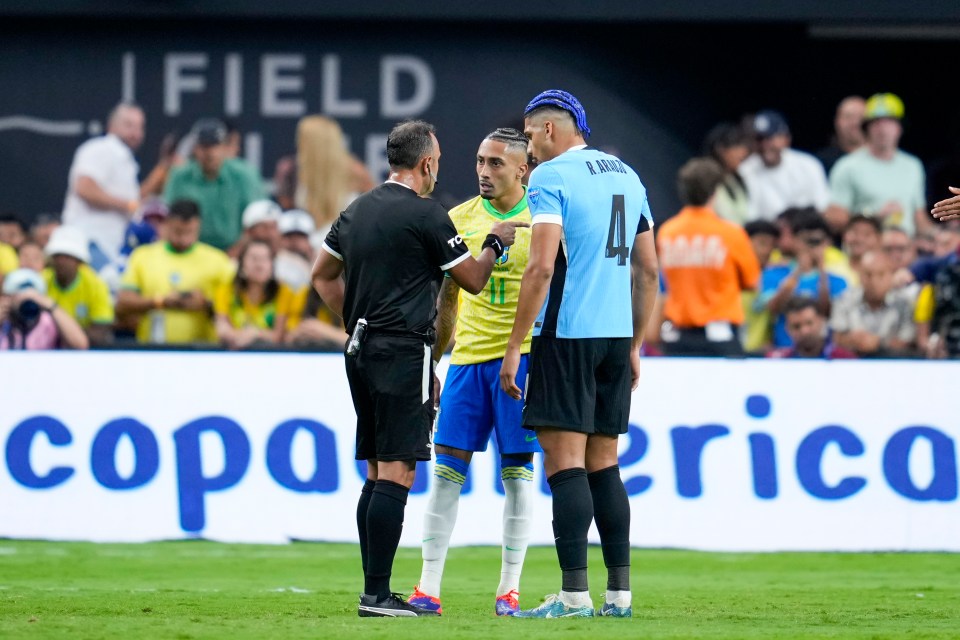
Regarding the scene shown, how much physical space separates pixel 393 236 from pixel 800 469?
15.6 feet

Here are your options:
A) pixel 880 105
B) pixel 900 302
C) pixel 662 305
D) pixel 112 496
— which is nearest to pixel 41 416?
pixel 112 496

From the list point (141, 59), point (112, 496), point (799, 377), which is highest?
point (141, 59)

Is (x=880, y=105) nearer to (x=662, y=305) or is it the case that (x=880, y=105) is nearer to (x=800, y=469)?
(x=662, y=305)

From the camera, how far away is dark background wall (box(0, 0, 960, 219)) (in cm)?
1684

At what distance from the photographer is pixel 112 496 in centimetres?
1098

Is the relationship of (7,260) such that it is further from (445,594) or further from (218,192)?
(445,594)

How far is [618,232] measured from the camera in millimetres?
7301

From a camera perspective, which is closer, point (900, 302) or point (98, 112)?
point (900, 302)

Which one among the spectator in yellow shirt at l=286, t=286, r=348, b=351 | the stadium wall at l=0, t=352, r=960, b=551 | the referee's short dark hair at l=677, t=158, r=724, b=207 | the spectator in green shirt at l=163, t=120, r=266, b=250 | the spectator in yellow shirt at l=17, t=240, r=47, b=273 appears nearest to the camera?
the stadium wall at l=0, t=352, r=960, b=551

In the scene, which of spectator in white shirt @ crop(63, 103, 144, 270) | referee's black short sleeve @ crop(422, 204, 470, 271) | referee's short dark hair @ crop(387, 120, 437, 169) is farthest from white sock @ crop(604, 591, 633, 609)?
spectator in white shirt @ crop(63, 103, 144, 270)

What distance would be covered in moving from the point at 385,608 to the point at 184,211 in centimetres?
622

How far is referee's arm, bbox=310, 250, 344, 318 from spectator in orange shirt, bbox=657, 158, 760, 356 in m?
4.77

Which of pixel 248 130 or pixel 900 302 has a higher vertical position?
pixel 248 130

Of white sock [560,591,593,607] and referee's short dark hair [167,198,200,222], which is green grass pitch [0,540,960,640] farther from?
referee's short dark hair [167,198,200,222]
